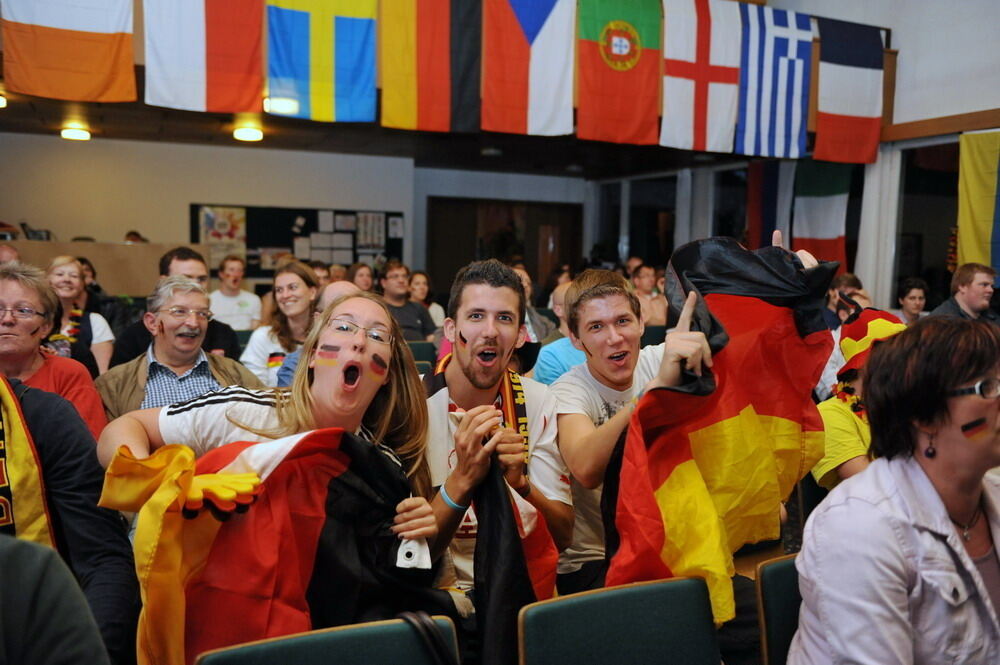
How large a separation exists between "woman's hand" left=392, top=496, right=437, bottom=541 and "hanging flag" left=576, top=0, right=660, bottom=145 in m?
5.24

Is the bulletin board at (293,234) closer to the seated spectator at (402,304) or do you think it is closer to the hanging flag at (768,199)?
the seated spectator at (402,304)

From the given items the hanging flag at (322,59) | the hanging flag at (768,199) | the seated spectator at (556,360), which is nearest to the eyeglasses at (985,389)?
the seated spectator at (556,360)

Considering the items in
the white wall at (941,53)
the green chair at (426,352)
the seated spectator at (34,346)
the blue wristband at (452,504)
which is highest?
the white wall at (941,53)

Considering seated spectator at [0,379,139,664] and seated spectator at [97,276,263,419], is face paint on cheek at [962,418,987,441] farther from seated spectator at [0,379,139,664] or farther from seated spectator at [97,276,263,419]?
seated spectator at [97,276,263,419]

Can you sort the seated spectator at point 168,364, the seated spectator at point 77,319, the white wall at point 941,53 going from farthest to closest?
the white wall at point 941,53 → the seated spectator at point 77,319 → the seated spectator at point 168,364

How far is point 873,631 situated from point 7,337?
2409 mm

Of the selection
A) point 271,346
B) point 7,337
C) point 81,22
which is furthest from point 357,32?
point 7,337

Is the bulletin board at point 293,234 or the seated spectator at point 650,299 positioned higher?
the bulletin board at point 293,234

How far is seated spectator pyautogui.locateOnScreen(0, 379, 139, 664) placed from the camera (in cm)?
157

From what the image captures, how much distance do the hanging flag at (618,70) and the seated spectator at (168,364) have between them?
4.32m

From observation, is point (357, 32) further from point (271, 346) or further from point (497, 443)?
point (497, 443)

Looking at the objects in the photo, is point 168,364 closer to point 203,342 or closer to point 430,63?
point 203,342

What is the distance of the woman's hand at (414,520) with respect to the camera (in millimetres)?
1627

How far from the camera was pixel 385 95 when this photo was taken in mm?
5887
